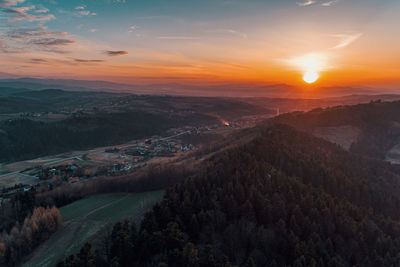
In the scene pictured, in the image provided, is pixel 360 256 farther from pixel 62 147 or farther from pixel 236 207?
pixel 62 147

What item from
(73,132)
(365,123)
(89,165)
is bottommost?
(89,165)

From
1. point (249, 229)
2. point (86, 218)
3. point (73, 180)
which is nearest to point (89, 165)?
point (73, 180)

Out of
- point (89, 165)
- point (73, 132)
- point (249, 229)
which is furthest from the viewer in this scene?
point (73, 132)

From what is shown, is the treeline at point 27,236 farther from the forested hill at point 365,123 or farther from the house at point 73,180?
the forested hill at point 365,123

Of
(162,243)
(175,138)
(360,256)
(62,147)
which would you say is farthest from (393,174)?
(62,147)

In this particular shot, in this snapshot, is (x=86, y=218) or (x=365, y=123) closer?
(x=86, y=218)

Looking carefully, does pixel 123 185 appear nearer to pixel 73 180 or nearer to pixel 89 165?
pixel 73 180

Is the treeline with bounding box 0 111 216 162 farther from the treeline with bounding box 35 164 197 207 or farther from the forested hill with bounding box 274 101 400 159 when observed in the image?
the forested hill with bounding box 274 101 400 159
